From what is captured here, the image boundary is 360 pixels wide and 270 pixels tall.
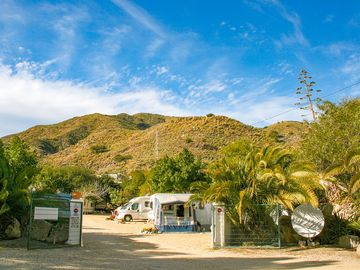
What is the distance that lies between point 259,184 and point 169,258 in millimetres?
4840

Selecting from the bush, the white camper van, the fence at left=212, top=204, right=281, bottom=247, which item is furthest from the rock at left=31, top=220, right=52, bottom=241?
the bush

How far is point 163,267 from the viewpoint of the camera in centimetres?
1101

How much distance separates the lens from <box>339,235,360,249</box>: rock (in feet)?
48.8

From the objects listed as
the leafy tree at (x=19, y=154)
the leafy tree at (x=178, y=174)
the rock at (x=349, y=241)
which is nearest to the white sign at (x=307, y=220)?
the rock at (x=349, y=241)

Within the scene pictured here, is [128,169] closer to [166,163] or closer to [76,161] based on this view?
[76,161]

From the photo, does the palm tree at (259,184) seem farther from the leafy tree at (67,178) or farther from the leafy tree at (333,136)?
the leafy tree at (67,178)

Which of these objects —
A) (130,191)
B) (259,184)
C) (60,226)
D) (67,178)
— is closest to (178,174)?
(130,191)

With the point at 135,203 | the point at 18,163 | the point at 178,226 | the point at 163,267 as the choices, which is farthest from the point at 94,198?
the point at 163,267

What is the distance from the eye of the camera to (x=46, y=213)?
1402cm

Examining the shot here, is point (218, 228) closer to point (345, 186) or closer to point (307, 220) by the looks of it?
point (307, 220)

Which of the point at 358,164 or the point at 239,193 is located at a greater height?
the point at 358,164

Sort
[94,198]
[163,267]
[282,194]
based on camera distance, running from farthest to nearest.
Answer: [94,198] < [282,194] < [163,267]

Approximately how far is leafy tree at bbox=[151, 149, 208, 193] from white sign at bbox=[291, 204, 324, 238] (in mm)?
18168

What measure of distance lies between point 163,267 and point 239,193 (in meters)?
5.29
